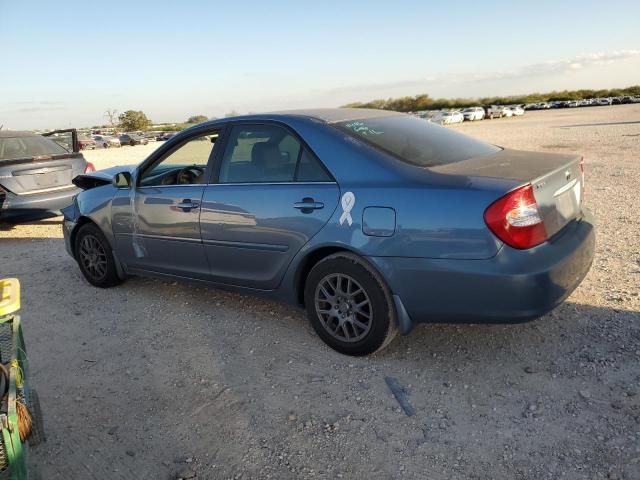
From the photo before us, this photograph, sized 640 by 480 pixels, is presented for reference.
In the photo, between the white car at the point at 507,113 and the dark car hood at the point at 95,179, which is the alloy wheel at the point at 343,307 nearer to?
the dark car hood at the point at 95,179

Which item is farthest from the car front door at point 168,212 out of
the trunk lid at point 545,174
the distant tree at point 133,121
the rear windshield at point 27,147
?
the distant tree at point 133,121

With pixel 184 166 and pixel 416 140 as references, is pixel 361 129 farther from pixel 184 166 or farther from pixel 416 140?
pixel 184 166

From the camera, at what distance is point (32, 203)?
7750mm

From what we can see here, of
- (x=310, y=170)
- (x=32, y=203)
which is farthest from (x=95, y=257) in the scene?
(x=32, y=203)

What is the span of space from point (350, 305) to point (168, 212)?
5.95 ft

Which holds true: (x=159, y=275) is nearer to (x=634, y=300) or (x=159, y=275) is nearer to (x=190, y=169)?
(x=190, y=169)

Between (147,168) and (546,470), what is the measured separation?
3.75m

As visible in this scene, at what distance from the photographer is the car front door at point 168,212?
13.8 feet

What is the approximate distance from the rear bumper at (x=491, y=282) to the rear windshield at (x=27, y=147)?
23.3 feet

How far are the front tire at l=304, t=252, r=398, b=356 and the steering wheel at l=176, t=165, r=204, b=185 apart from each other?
139cm

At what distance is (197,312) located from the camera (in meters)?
4.52

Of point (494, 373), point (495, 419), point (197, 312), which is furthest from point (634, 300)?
point (197, 312)

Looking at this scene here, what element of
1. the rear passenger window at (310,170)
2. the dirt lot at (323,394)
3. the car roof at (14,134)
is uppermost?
the car roof at (14,134)

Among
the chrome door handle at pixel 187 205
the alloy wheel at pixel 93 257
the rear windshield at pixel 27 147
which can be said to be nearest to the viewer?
the chrome door handle at pixel 187 205
